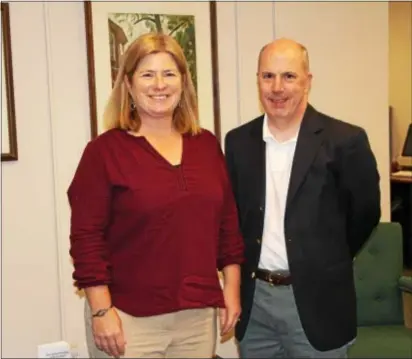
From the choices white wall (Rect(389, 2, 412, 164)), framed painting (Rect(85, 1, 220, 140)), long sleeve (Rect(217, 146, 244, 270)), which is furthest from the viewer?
white wall (Rect(389, 2, 412, 164))

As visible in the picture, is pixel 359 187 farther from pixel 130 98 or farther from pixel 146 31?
pixel 146 31

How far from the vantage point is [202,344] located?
6.01 ft

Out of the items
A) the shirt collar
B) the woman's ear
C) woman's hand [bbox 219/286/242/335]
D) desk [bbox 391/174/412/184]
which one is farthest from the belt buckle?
desk [bbox 391/174/412/184]

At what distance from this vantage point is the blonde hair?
5.77ft

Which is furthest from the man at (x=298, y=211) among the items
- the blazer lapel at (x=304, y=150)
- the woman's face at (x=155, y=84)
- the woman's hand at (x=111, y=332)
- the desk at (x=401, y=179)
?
the desk at (x=401, y=179)

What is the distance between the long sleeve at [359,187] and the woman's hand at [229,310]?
0.45m

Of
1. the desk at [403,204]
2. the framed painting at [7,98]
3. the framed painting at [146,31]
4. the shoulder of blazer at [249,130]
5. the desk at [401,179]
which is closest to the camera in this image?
the shoulder of blazer at [249,130]

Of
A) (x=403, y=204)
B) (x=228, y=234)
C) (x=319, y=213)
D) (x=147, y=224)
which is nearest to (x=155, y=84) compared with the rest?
(x=147, y=224)

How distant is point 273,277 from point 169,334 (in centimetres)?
41

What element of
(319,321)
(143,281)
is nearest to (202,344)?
(143,281)

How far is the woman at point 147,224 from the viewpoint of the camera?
5.61 ft

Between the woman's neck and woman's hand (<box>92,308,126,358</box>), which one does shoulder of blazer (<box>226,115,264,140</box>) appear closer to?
the woman's neck

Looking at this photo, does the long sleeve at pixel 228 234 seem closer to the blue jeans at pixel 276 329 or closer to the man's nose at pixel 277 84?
the blue jeans at pixel 276 329

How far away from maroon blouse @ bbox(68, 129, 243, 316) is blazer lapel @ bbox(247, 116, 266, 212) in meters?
0.26
